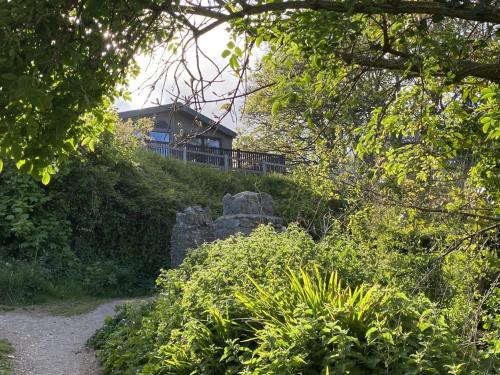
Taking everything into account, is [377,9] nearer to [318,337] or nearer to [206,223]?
[318,337]

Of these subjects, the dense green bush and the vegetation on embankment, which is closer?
the dense green bush

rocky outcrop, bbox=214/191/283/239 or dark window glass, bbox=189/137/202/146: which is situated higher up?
dark window glass, bbox=189/137/202/146

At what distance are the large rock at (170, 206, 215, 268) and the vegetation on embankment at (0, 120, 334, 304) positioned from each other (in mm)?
877

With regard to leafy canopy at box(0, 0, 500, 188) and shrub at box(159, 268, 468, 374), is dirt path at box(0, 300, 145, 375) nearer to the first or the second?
shrub at box(159, 268, 468, 374)

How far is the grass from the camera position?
6627 millimetres

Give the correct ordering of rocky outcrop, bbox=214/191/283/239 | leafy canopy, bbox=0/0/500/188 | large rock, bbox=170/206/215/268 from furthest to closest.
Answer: large rock, bbox=170/206/215/268, rocky outcrop, bbox=214/191/283/239, leafy canopy, bbox=0/0/500/188

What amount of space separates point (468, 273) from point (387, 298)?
1.91 meters

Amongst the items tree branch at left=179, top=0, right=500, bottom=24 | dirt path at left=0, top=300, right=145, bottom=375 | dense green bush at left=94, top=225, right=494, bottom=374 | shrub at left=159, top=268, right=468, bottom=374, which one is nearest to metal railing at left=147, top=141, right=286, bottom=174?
dirt path at left=0, top=300, right=145, bottom=375

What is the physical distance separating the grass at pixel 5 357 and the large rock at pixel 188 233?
6111mm

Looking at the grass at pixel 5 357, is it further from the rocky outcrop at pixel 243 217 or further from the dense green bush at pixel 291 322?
the rocky outcrop at pixel 243 217

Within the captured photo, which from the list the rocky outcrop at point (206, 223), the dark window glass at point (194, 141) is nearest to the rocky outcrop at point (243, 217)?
the rocky outcrop at point (206, 223)

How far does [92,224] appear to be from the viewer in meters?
14.5

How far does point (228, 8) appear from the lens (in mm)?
3836

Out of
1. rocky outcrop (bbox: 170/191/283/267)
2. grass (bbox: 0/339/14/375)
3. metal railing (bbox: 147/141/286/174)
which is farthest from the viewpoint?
metal railing (bbox: 147/141/286/174)
